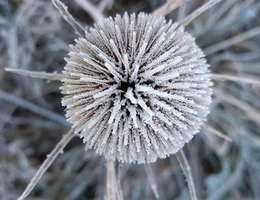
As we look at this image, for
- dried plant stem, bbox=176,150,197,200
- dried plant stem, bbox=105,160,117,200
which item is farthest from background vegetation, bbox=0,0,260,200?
dried plant stem, bbox=176,150,197,200

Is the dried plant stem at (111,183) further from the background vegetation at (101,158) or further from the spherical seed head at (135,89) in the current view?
the background vegetation at (101,158)

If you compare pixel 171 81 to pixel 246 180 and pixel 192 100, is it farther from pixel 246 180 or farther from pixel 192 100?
pixel 246 180

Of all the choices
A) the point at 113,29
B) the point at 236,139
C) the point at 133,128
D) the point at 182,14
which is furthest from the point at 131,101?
the point at 236,139

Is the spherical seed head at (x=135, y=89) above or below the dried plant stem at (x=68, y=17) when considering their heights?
below

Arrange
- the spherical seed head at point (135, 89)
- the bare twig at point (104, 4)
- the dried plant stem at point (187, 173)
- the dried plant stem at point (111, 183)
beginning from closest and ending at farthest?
the spherical seed head at point (135, 89), the dried plant stem at point (187, 173), the dried plant stem at point (111, 183), the bare twig at point (104, 4)

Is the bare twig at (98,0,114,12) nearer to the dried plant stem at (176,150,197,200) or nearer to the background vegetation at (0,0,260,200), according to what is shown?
the background vegetation at (0,0,260,200)

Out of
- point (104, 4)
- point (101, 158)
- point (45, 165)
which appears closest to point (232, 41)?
point (104, 4)

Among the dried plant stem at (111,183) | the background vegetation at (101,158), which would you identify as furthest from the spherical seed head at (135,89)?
the background vegetation at (101,158)

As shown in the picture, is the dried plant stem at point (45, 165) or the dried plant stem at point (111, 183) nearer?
the dried plant stem at point (45, 165)
